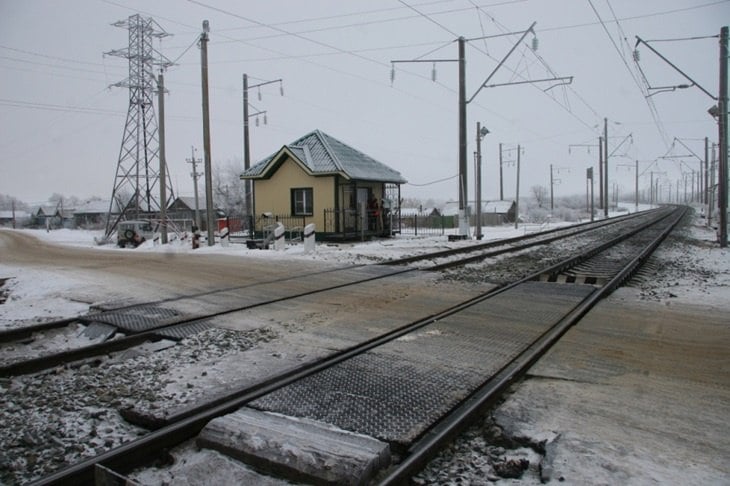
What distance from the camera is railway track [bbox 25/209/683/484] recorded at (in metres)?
3.58

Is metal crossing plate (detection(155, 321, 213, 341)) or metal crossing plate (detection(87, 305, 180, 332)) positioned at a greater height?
metal crossing plate (detection(87, 305, 180, 332))

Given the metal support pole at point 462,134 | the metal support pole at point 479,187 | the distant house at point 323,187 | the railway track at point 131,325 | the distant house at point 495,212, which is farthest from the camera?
the distant house at point 495,212

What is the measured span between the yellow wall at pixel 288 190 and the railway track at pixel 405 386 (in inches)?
645

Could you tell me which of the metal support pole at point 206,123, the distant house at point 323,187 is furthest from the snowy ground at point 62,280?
the distant house at point 323,187

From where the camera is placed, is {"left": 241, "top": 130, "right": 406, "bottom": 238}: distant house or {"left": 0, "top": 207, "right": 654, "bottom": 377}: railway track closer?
{"left": 0, "top": 207, "right": 654, "bottom": 377}: railway track

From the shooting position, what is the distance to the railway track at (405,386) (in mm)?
3580

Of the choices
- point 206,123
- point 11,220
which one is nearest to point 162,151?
point 206,123

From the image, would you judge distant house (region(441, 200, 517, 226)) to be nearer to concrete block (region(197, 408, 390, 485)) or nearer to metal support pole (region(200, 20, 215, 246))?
metal support pole (region(200, 20, 215, 246))

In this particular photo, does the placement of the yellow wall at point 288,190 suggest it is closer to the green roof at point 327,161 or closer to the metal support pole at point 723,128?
the green roof at point 327,161

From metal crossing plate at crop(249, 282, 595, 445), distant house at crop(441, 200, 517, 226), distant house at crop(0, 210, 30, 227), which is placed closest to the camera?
metal crossing plate at crop(249, 282, 595, 445)

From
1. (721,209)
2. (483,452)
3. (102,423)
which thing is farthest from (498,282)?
(721,209)

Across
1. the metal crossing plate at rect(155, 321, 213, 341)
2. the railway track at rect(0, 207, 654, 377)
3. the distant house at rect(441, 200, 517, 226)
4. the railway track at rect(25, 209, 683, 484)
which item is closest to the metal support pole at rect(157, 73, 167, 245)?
the railway track at rect(0, 207, 654, 377)

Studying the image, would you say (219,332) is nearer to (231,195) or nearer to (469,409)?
(469,409)

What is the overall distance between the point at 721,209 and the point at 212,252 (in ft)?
62.0
